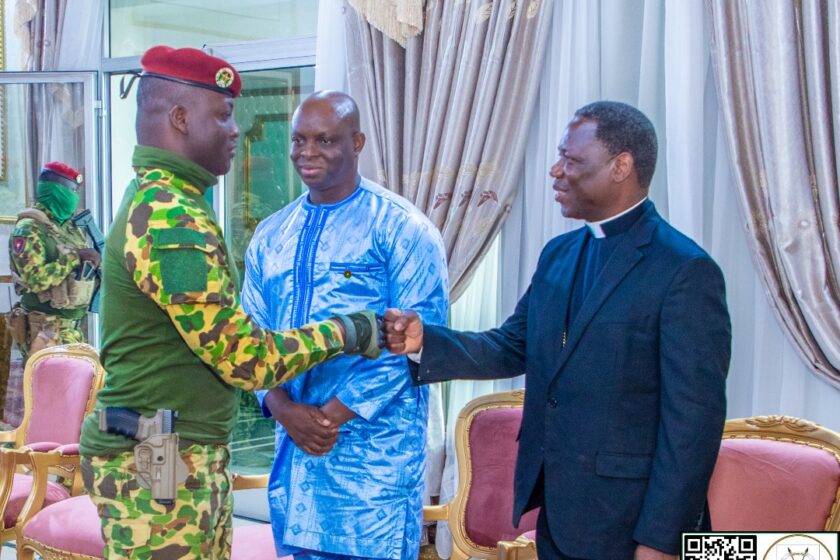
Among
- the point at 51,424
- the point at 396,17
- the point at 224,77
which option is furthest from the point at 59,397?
the point at 224,77

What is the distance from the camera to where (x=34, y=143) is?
232 inches

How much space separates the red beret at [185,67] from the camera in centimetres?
210

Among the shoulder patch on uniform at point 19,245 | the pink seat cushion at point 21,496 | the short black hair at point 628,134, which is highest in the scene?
the short black hair at point 628,134

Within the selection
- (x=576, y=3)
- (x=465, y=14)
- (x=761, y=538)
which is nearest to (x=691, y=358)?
(x=761, y=538)

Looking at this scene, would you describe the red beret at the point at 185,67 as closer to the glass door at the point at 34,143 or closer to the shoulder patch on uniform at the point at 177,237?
the shoulder patch on uniform at the point at 177,237

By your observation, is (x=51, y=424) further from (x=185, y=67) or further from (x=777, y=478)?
(x=777, y=478)

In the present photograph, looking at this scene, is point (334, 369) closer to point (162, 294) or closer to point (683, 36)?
point (162, 294)

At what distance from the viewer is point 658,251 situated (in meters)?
1.92

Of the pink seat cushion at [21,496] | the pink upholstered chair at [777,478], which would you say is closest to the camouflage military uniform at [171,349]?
the pink upholstered chair at [777,478]

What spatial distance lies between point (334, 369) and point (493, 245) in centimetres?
154

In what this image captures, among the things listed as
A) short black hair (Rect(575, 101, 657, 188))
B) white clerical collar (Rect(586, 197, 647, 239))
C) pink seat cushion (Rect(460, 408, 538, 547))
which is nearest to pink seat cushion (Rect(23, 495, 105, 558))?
pink seat cushion (Rect(460, 408, 538, 547))

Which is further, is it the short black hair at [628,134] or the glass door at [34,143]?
the glass door at [34,143]

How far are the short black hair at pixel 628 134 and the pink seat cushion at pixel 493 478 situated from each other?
47.1 inches

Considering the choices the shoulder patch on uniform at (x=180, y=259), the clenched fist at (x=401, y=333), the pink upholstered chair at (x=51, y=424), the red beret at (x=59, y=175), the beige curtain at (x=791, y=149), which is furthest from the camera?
the red beret at (x=59, y=175)
